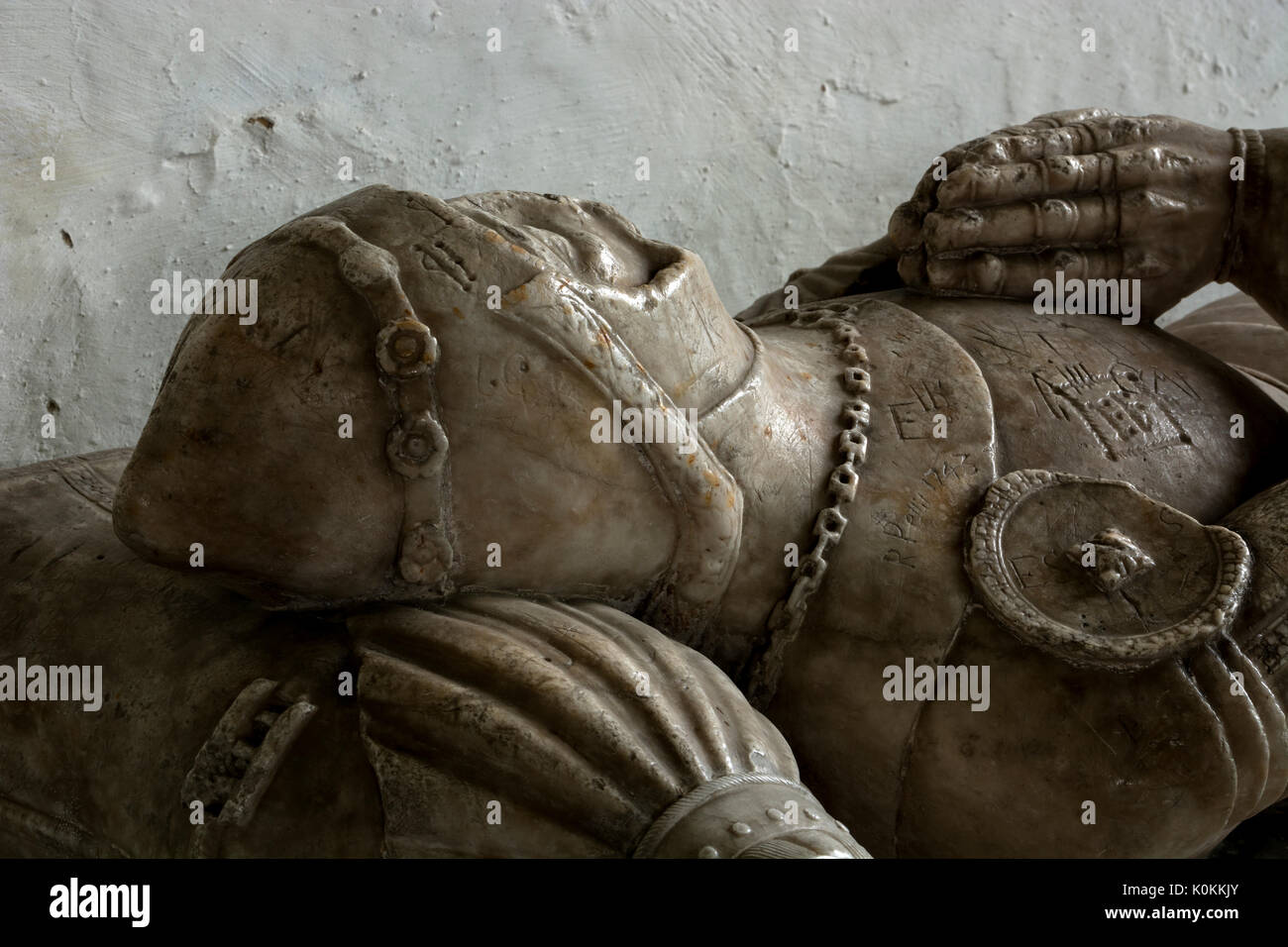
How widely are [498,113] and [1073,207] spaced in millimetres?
1083

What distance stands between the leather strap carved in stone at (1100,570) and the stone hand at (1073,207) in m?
0.34

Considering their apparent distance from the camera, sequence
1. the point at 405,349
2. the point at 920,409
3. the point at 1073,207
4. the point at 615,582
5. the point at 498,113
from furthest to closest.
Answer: the point at 498,113
the point at 1073,207
the point at 920,409
the point at 615,582
the point at 405,349

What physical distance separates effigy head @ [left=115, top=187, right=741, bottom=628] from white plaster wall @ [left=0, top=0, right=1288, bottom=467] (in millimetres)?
854

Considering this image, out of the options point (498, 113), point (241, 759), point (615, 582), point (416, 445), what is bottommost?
point (241, 759)

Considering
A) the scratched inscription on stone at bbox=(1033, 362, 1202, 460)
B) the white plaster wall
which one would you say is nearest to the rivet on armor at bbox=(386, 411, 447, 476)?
the scratched inscription on stone at bbox=(1033, 362, 1202, 460)

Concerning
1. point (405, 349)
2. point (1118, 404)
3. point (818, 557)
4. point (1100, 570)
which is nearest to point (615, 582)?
point (818, 557)

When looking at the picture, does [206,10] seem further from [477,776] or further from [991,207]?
[477,776]

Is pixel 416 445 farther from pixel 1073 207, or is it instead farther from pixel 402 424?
pixel 1073 207

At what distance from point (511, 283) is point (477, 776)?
44 centimetres

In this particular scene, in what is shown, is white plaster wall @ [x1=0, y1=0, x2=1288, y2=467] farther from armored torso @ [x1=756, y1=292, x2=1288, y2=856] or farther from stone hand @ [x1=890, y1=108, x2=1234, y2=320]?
armored torso @ [x1=756, y1=292, x2=1288, y2=856]

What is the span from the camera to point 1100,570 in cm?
134

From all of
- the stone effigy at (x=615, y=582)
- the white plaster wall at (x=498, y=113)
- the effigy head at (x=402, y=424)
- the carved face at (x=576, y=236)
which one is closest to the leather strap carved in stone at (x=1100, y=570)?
the stone effigy at (x=615, y=582)

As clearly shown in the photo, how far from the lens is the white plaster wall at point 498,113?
1.98m

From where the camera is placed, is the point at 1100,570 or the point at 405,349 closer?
the point at 405,349
